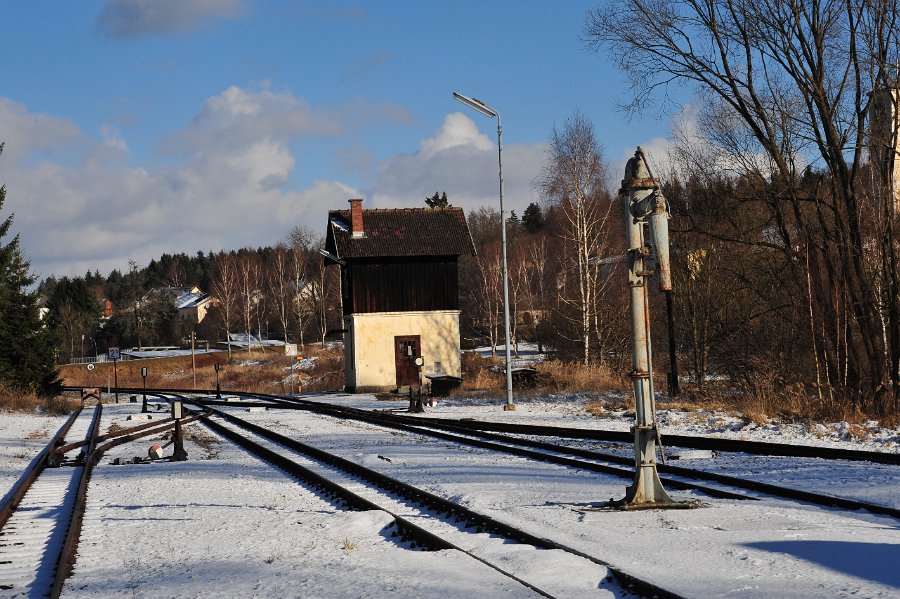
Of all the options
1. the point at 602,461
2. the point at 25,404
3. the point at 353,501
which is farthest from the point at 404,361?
the point at 353,501

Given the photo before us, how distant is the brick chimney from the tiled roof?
242 mm

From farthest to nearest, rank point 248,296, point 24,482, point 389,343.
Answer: point 248,296 < point 389,343 < point 24,482

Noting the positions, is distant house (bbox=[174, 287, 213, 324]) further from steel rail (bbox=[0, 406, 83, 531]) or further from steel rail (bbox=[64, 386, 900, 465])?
steel rail (bbox=[64, 386, 900, 465])

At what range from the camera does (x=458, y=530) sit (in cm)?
→ 799

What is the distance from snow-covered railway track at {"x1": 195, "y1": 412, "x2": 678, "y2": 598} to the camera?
595 centimetres

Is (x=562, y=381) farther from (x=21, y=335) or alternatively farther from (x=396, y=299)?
(x=21, y=335)

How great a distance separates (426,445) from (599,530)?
349 inches

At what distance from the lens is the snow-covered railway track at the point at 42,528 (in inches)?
270

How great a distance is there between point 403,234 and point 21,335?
66.9 ft

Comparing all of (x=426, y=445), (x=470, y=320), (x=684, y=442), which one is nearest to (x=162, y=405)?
(x=426, y=445)

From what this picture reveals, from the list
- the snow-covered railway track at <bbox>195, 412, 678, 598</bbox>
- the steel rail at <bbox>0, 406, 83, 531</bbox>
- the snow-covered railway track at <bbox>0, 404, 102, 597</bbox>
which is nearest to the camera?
the snow-covered railway track at <bbox>195, 412, 678, 598</bbox>

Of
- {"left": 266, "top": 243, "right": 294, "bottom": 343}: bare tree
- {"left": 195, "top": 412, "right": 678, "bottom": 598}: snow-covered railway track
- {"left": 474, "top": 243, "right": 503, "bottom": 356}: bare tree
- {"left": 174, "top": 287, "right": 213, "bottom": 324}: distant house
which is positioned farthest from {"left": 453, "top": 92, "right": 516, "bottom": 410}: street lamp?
{"left": 174, "top": 287, "right": 213, "bottom": 324}: distant house

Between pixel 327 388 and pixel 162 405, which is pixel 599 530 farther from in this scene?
pixel 327 388

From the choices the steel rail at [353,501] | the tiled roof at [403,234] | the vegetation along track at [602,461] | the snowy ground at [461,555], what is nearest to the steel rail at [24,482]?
the snowy ground at [461,555]
